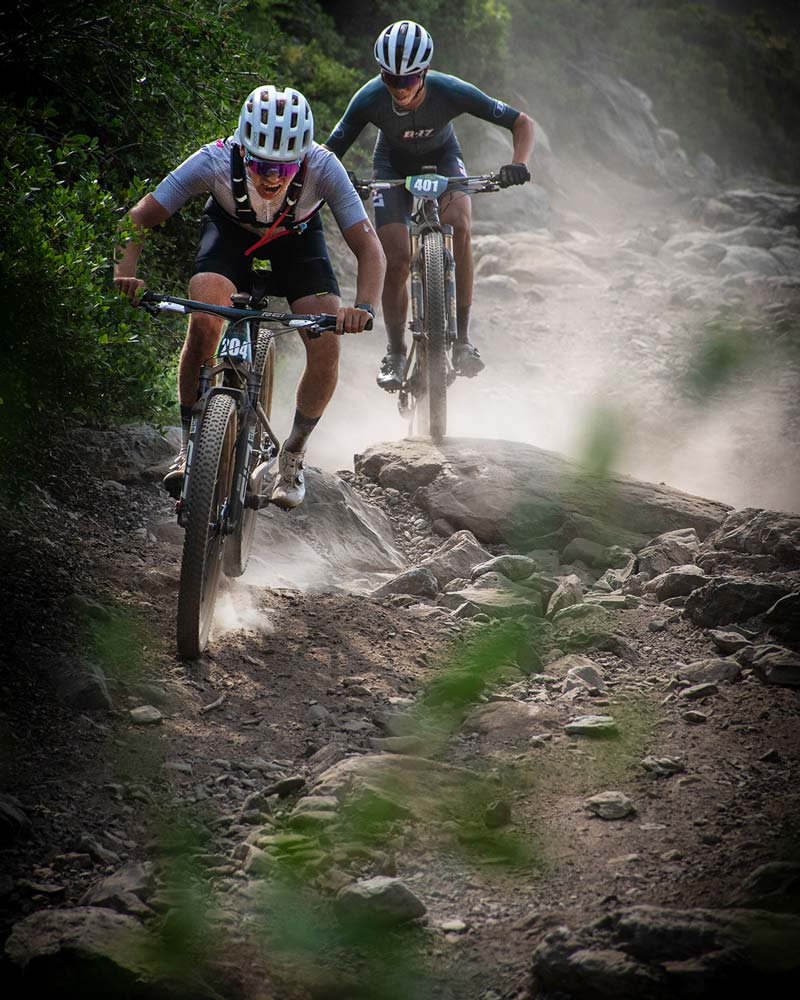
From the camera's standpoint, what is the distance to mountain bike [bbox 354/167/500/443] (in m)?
7.35

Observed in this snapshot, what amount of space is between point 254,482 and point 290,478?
0.58 m

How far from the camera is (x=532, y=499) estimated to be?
7.08 meters

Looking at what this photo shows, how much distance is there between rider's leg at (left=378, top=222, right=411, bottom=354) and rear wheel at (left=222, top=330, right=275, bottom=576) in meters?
2.42

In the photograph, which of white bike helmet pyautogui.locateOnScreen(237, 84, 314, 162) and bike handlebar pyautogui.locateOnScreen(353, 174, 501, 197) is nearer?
white bike helmet pyautogui.locateOnScreen(237, 84, 314, 162)

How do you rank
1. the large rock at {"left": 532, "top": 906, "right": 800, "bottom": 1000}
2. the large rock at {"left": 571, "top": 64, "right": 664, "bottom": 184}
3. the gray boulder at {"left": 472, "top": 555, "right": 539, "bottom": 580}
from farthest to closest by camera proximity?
the large rock at {"left": 571, "top": 64, "right": 664, "bottom": 184}
the gray boulder at {"left": 472, "top": 555, "right": 539, "bottom": 580}
the large rock at {"left": 532, "top": 906, "right": 800, "bottom": 1000}

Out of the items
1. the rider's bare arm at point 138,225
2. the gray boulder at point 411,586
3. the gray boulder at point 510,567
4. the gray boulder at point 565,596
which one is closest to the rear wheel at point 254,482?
the rider's bare arm at point 138,225

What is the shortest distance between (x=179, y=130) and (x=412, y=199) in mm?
1850

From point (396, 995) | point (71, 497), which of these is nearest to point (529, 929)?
point (396, 995)

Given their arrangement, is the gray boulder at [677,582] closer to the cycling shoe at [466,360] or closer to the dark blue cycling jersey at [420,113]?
the cycling shoe at [466,360]

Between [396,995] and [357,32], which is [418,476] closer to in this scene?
[396,995]

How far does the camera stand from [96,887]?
113 inches

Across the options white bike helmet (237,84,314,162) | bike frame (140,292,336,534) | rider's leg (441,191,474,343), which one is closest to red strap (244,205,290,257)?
white bike helmet (237,84,314,162)

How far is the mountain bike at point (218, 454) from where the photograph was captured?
13.6 feet

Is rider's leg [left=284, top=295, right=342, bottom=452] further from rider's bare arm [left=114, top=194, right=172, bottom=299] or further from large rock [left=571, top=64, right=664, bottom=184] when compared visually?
large rock [left=571, top=64, right=664, bottom=184]
